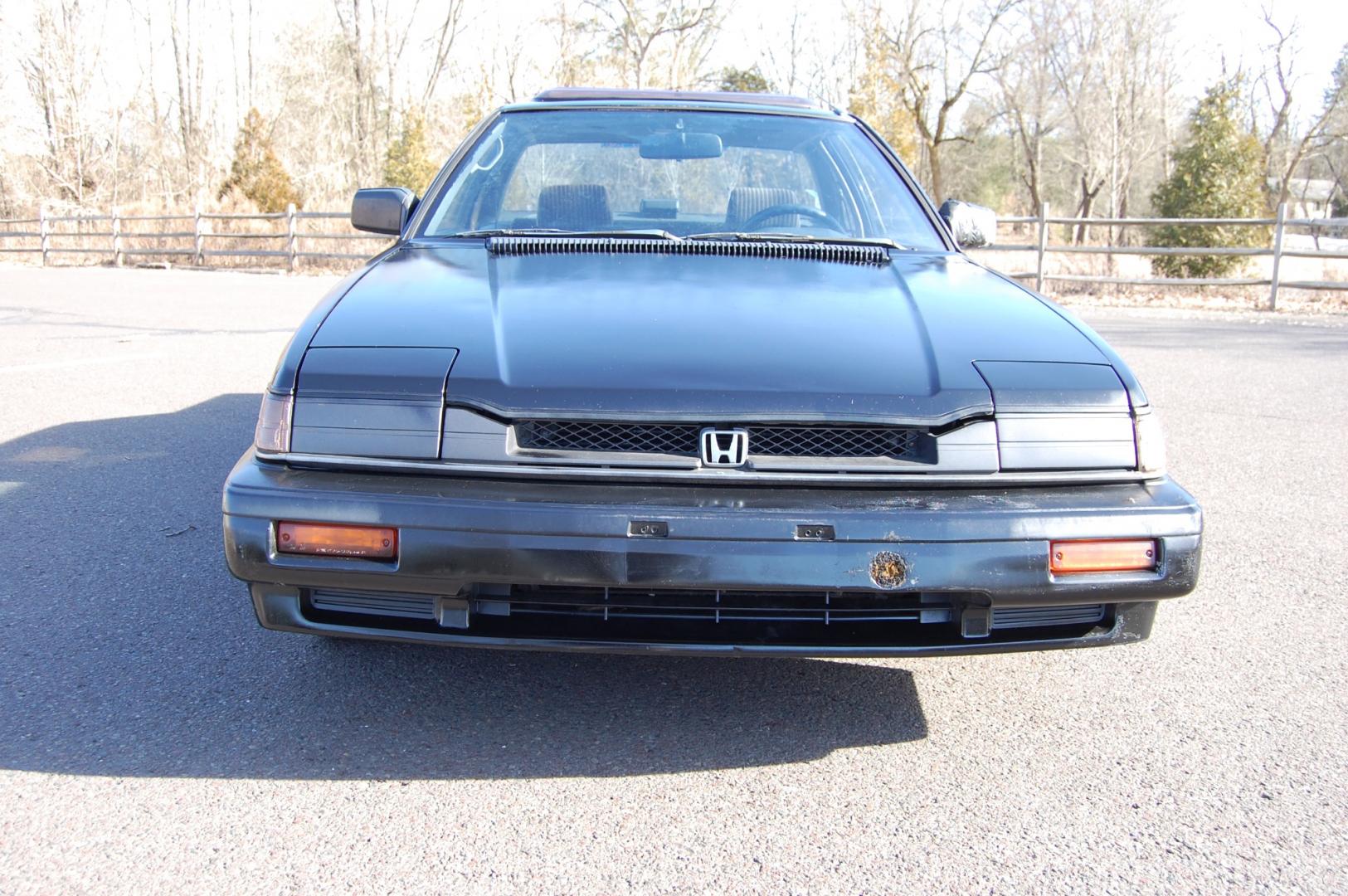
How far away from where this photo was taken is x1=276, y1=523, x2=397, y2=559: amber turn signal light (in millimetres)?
2074

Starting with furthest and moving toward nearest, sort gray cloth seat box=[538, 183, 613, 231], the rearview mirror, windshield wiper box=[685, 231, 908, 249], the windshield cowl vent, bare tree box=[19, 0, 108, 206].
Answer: bare tree box=[19, 0, 108, 206] < the rearview mirror < gray cloth seat box=[538, 183, 613, 231] < windshield wiper box=[685, 231, 908, 249] < the windshield cowl vent

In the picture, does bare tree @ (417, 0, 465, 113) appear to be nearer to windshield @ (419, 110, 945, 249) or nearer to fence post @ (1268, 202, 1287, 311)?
fence post @ (1268, 202, 1287, 311)

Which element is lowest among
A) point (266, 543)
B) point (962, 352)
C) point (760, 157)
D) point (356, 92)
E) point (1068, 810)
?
point (1068, 810)

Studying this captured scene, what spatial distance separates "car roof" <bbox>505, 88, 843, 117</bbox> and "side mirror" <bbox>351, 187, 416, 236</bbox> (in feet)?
1.70

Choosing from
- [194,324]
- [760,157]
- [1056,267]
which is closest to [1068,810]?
[760,157]

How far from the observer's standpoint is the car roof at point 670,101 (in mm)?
3654

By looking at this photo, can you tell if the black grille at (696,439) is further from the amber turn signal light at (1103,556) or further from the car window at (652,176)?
the car window at (652,176)

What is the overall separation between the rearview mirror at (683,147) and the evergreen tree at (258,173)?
26710 mm

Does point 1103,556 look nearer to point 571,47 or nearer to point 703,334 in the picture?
point 703,334

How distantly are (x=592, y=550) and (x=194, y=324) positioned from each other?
9.46 meters

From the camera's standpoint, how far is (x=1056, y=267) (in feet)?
70.8

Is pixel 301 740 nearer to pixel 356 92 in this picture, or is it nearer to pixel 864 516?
pixel 864 516

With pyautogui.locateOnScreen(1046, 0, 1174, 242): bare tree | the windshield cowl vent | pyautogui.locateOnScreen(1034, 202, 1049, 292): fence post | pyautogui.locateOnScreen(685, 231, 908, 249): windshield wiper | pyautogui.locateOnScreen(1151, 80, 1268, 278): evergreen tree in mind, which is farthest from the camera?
pyautogui.locateOnScreen(1046, 0, 1174, 242): bare tree

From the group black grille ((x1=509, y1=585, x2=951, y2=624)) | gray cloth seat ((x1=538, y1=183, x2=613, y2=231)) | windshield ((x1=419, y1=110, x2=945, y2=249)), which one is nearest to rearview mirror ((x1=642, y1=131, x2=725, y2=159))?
windshield ((x1=419, y1=110, x2=945, y2=249))
